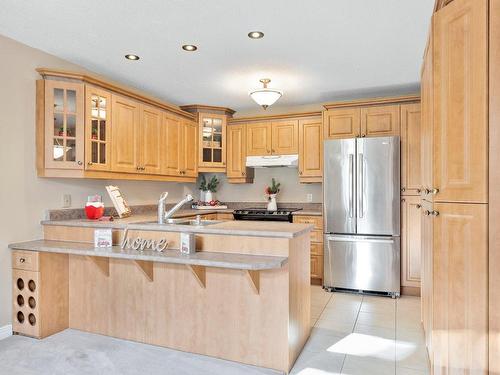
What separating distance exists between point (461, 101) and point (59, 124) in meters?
3.20

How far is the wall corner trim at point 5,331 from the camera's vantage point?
2969mm

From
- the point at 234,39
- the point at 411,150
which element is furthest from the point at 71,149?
the point at 411,150

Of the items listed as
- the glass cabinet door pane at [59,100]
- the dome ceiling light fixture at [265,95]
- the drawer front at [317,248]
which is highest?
the dome ceiling light fixture at [265,95]

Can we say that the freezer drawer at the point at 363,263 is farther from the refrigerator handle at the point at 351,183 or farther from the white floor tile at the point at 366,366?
the white floor tile at the point at 366,366

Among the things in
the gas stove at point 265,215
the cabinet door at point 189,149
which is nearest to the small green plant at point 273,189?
the gas stove at point 265,215

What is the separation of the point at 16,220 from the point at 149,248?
1.28 meters

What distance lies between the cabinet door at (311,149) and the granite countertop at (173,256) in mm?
2620

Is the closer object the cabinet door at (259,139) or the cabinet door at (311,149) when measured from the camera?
the cabinet door at (311,149)

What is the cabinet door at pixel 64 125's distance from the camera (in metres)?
3.22

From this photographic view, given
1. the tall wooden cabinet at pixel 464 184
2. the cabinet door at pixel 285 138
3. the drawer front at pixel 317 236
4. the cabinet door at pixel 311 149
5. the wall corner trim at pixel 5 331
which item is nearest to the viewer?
the tall wooden cabinet at pixel 464 184

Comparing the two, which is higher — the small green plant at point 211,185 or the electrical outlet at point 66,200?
the small green plant at point 211,185

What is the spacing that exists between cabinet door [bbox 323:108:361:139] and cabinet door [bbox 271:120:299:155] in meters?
0.50

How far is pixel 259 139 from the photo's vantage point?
5.24m

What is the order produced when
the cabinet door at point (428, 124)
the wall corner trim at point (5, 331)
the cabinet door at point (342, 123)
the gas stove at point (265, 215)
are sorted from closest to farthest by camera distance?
1. the cabinet door at point (428, 124)
2. the wall corner trim at point (5, 331)
3. the cabinet door at point (342, 123)
4. the gas stove at point (265, 215)
